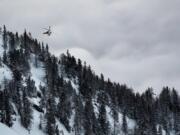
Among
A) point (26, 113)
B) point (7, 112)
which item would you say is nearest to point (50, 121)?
point (26, 113)

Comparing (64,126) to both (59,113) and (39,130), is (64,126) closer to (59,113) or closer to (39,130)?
(59,113)

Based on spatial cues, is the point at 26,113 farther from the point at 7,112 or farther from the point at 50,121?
the point at 7,112

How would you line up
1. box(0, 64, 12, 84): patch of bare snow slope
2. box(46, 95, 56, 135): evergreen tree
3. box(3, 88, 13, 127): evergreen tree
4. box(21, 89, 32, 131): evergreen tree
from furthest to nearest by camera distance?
box(0, 64, 12, 84): patch of bare snow slope
box(46, 95, 56, 135): evergreen tree
box(21, 89, 32, 131): evergreen tree
box(3, 88, 13, 127): evergreen tree

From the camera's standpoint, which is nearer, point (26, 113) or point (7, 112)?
point (7, 112)

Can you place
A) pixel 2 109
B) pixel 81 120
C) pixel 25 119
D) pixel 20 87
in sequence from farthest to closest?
pixel 81 120
pixel 20 87
pixel 25 119
pixel 2 109

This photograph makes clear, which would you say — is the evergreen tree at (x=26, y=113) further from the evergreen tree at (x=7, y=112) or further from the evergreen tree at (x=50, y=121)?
the evergreen tree at (x=7, y=112)

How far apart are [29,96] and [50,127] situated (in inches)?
937

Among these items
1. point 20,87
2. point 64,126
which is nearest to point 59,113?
point 64,126

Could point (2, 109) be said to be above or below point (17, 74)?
below

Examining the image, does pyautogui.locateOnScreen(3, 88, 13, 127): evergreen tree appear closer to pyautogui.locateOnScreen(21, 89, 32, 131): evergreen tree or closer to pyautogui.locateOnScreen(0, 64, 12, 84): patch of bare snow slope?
pyautogui.locateOnScreen(21, 89, 32, 131): evergreen tree

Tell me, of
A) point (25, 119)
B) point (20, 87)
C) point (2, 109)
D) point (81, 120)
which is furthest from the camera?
point (81, 120)

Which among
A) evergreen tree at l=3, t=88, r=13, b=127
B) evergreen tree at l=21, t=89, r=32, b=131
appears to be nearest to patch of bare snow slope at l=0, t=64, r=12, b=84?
evergreen tree at l=21, t=89, r=32, b=131

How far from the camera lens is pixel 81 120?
19775cm

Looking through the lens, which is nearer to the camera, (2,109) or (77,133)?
(2,109)
